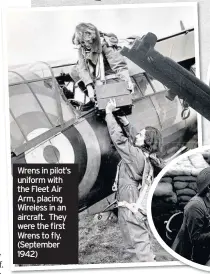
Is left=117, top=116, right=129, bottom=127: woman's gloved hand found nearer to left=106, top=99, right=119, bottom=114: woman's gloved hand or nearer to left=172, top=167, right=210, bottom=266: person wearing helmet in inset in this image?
left=106, top=99, right=119, bottom=114: woman's gloved hand

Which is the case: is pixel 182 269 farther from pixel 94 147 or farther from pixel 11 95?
pixel 11 95

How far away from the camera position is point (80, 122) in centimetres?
113

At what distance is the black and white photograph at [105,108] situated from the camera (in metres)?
→ 1.12

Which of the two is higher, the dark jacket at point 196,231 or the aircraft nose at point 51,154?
the aircraft nose at point 51,154

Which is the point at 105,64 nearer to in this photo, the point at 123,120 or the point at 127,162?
the point at 123,120

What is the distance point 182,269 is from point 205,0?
0.80 metres

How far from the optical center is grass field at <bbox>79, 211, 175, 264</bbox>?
1.12 m

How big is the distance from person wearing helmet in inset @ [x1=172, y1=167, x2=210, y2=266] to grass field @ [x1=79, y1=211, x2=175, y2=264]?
55 mm

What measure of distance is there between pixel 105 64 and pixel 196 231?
0.56m

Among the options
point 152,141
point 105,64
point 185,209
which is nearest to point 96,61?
point 105,64

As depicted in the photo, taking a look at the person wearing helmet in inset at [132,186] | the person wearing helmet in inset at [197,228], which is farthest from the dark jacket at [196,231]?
the person wearing helmet in inset at [132,186]

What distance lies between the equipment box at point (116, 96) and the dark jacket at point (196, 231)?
34cm

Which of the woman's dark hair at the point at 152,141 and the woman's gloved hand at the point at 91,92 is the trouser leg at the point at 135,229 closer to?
the woman's dark hair at the point at 152,141

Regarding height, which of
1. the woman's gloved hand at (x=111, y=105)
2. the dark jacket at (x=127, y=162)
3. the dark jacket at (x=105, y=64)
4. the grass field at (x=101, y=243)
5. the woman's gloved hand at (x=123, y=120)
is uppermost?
the dark jacket at (x=105, y=64)
